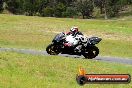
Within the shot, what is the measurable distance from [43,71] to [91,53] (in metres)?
8.77

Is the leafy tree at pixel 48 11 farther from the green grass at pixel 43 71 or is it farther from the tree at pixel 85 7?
the green grass at pixel 43 71

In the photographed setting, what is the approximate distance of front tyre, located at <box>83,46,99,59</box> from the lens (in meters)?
25.5

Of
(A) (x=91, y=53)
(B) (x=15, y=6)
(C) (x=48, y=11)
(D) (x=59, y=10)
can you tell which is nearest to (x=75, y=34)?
(A) (x=91, y=53)

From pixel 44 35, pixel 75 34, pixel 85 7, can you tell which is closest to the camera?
pixel 75 34

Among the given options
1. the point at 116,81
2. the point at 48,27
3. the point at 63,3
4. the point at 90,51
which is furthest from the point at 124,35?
the point at 63,3

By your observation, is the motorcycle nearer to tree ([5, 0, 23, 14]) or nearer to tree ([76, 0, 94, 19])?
tree ([76, 0, 94, 19])

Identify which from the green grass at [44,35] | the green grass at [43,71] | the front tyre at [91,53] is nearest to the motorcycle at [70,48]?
the front tyre at [91,53]

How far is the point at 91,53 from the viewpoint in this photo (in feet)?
83.9

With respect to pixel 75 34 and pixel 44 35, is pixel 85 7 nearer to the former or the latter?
pixel 44 35

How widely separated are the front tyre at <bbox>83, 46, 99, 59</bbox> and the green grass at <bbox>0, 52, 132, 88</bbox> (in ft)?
13.8

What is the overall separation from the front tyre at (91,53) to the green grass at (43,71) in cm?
421

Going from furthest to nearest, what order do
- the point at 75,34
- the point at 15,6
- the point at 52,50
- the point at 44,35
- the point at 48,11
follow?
the point at 15,6, the point at 48,11, the point at 44,35, the point at 52,50, the point at 75,34

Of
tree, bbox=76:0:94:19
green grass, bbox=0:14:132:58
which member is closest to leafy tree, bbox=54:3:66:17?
tree, bbox=76:0:94:19

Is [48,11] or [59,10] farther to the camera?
[59,10]
